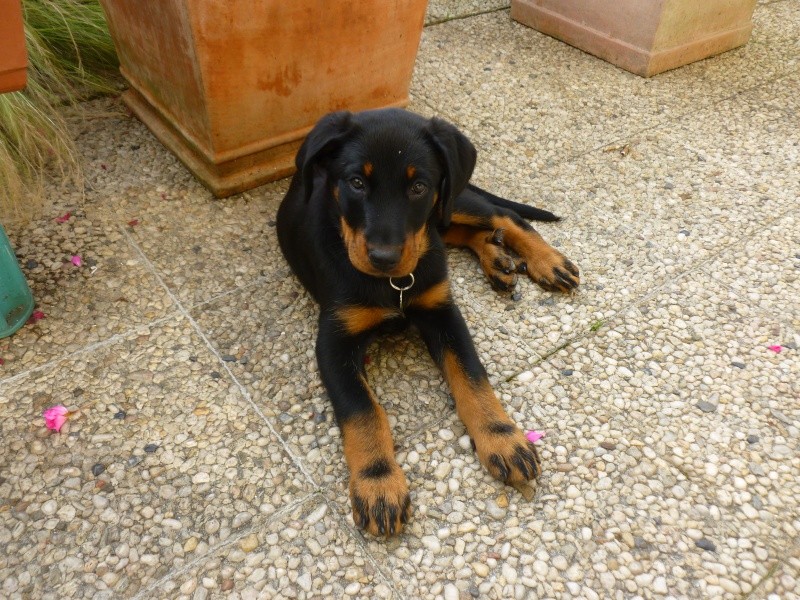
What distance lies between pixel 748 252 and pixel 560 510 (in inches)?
75.1

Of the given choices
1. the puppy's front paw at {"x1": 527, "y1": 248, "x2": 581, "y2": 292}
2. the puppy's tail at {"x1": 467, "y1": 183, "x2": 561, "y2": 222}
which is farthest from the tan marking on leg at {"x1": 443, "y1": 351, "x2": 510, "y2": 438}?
the puppy's tail at {"x1": 467, "y1": 183, "x2": 561, "y2": 222}

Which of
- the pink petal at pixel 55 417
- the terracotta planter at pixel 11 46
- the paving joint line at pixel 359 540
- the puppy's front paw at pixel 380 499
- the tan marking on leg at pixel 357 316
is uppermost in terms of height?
the terracotta planter at pixel 11 46

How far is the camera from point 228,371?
2.59 metres

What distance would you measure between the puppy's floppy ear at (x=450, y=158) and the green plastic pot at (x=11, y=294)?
1.70 metres

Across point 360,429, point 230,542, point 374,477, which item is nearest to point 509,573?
point 374,477

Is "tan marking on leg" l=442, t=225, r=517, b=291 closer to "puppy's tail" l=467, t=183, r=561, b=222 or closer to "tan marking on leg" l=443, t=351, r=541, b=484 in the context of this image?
"puppy's tail" l=467, t=183, r=561, b=222

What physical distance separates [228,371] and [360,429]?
27.4 inches

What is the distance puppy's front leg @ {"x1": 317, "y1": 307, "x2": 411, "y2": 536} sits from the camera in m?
2.04

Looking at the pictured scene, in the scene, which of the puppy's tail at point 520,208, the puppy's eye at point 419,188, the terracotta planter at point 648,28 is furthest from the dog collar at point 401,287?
the terracotta planter at point 648,28

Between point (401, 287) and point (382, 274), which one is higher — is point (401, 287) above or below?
below

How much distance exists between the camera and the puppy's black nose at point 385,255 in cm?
209

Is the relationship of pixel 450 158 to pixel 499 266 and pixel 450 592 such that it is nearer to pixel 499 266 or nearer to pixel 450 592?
pixel 499 266

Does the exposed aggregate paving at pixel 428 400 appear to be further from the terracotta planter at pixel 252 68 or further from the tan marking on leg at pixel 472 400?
the terracotta planter at pixel 252 68

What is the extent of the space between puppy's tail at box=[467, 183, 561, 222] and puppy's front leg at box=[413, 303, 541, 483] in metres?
0.93
